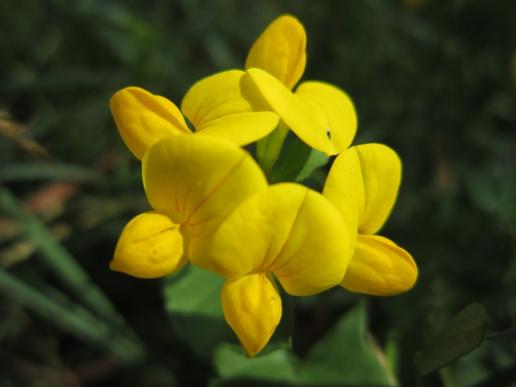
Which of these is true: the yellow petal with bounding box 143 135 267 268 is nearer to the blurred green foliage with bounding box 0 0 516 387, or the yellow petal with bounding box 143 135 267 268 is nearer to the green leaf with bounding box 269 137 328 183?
the green leaf with bounding box 269 137 328 183

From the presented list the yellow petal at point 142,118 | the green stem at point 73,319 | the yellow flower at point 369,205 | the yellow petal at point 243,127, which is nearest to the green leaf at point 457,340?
the yellow flower at point 369,205

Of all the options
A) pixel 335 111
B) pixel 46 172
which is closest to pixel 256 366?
pixel 335 111

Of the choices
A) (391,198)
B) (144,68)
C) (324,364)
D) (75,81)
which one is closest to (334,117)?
(391,198)

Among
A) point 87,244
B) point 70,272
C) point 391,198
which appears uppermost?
point 391,198

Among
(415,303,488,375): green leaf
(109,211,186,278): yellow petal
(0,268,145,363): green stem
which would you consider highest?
(109,211,186,278): yellow petal

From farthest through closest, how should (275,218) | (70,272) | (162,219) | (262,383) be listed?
1. (70,272)
2. (262,383)
3. (162,219)
4. (275,218)

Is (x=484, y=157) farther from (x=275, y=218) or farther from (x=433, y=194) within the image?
(x=275, y=218)

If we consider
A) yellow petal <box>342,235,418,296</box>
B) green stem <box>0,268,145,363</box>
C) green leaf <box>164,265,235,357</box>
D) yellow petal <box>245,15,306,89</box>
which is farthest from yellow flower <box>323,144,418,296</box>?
green stem <box>0,268,145,363</box>
